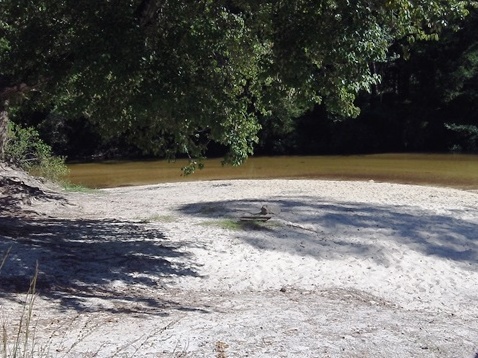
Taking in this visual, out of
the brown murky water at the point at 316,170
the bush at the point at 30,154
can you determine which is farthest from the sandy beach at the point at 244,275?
the brown murky water at the point at 316,170

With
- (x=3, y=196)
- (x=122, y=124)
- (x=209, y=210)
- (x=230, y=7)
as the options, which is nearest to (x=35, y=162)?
(x=3, y=196)

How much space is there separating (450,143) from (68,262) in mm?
33723

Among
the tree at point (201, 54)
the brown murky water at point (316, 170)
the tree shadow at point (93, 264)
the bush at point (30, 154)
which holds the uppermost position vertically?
the tree at point (201, 54)

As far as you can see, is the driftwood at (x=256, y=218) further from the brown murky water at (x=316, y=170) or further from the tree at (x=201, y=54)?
the brown murky water at (x=316, y=170)

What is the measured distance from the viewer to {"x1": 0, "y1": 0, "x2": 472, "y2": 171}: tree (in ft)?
30.6

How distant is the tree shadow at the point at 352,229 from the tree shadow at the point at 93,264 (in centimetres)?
187

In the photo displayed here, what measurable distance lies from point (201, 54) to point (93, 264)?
3266 millimetres

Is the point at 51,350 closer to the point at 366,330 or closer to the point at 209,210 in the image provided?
the point at 366,330

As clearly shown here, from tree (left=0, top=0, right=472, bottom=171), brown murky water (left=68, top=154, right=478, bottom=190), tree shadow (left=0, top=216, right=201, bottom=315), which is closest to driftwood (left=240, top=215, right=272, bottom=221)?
tree shadow (left=0, top=216, right=201, bottom=315)

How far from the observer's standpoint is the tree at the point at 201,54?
9336 millimetres

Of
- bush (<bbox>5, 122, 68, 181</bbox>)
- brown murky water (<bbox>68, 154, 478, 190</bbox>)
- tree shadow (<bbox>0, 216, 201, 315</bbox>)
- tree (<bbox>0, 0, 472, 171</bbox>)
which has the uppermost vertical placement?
tree (<bbox>0, 0, 472, 171</bbox>)

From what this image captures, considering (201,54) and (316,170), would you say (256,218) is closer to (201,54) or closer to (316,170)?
(201,54)

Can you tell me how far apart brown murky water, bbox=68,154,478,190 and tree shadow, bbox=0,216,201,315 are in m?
14.0

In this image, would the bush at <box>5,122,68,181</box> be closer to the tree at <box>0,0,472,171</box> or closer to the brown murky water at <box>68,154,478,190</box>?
the brown murky water at <box>68,154,478,190</box>
